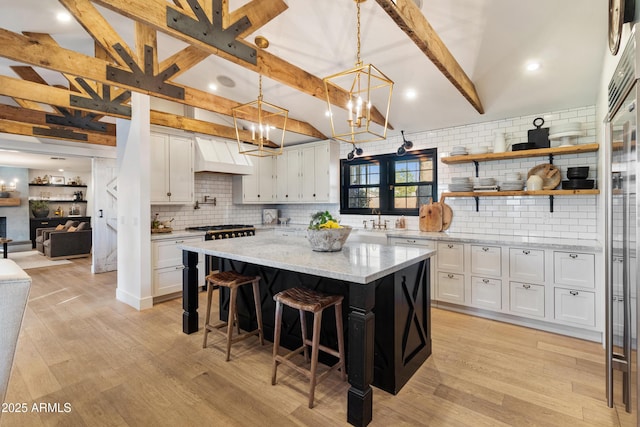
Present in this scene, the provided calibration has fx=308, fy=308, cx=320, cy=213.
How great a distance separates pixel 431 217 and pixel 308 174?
94.9 inches

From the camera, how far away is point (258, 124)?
325 cm

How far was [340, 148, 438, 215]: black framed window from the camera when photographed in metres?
4.77

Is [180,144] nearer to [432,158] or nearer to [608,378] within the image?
[432,158]

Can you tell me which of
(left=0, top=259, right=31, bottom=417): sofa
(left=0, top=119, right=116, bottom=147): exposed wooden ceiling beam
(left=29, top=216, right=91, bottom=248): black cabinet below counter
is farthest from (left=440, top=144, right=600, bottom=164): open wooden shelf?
(left=29, top=216, right=91, bottom=248): black cabinet below counter

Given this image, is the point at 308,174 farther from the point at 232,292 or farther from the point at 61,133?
the point at 61,133

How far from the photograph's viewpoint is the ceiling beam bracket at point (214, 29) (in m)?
2.21

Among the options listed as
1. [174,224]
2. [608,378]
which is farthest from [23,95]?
[608,378]

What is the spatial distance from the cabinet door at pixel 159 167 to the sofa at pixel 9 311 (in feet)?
11.8

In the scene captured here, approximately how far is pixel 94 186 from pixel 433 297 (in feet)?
23.0

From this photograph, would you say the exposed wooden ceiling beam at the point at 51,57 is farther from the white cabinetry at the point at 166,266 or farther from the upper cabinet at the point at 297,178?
the upper cabinet at the point at 297,178

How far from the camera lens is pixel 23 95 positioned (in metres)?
3.52

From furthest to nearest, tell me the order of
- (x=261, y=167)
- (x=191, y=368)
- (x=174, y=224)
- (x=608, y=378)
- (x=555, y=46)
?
(x=261, y=167)
(x=174, y=224)
(x=555, y=46)
(x=191, y=368)
(x=608, y=378)

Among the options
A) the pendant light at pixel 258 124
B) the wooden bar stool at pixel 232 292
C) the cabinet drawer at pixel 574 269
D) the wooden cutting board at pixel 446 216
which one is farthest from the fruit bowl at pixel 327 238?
the wooden cutting board at pixel 446 216

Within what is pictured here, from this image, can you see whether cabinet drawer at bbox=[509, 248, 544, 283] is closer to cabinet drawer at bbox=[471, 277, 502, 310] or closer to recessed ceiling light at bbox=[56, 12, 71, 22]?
cabinet drawer at bbox=[471, 277, 502, 310]
